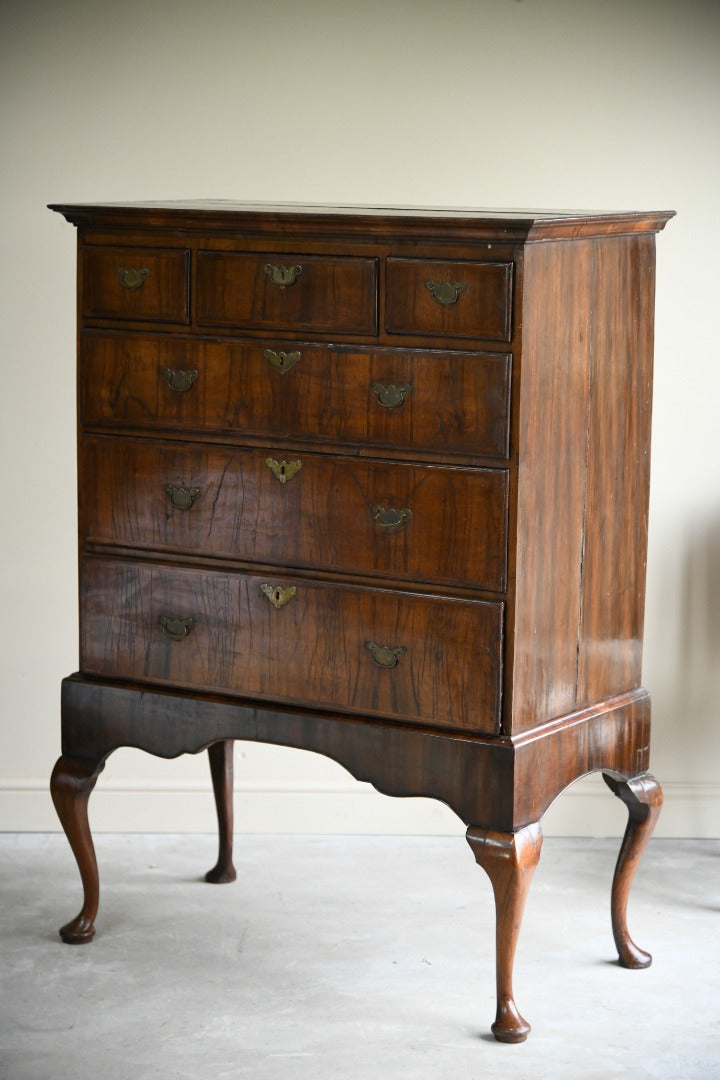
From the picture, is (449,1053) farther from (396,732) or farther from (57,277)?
(57,277)

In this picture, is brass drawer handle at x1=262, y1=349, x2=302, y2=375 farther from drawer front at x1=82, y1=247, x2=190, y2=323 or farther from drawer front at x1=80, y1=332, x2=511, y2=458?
drawer front at x1=82, y1=247, x2=190, y2=323

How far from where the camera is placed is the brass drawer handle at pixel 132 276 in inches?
121

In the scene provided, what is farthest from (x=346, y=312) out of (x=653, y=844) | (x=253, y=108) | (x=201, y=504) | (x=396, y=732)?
(x=653, y=844)

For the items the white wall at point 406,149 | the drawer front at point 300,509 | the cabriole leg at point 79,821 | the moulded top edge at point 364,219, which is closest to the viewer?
the moulded top edge at point 364,219

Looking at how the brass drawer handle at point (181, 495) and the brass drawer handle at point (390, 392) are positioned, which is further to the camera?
the brass drawer handle at point (181, 495)

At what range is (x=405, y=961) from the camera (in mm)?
3332

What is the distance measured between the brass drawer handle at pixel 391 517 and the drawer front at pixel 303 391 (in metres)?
0.11

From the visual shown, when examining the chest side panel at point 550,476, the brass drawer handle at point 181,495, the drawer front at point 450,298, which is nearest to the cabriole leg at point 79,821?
the brass drawer handle at point 181,495

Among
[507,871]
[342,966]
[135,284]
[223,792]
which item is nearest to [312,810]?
[223,792]

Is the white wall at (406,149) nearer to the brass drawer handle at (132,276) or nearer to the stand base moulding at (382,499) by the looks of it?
the stand base moulding at (382,499)

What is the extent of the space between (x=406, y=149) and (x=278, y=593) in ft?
4.49

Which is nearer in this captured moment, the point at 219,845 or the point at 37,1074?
the point at 37,1074

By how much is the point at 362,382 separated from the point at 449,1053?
46.6 inches

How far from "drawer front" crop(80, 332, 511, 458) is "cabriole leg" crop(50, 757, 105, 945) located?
0.70 meters
